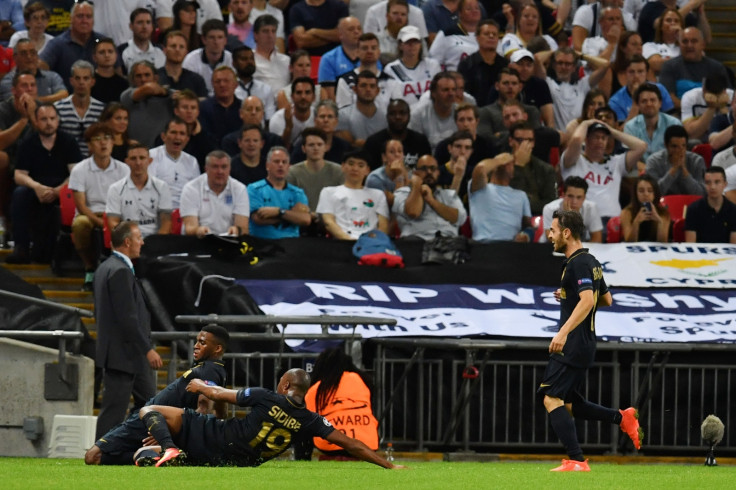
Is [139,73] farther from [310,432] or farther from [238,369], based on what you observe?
[310,432]

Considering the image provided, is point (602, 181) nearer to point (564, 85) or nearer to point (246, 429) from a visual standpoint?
point (564, 85)

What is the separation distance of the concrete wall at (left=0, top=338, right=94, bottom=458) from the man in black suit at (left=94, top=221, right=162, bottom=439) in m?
1.13

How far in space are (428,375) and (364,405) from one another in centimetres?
169

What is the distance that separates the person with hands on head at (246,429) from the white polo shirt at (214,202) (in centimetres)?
627

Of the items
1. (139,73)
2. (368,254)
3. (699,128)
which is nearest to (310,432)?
(368,254)

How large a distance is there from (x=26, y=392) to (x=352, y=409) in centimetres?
333

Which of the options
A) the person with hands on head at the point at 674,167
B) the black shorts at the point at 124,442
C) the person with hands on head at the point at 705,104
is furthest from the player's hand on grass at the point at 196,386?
the person with hands on head at the point at 705,104

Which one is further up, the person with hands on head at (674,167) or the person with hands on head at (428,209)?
the person with hands on head at (674,167)

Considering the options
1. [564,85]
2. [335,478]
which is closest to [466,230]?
[564,85]

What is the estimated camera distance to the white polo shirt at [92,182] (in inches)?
674

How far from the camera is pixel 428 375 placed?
587 inches

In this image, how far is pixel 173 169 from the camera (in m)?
18.0

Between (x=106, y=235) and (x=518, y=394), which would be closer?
(x=518, y=394)

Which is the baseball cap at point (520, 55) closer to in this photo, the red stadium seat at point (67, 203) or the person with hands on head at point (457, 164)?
the person with hands on head at point (457, 164)
